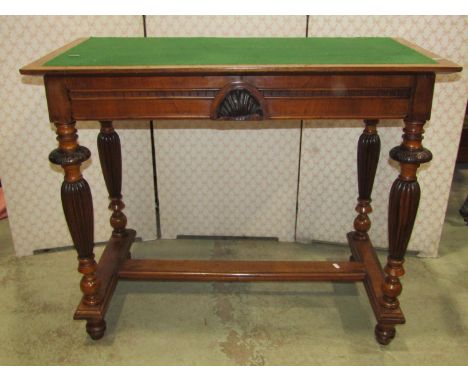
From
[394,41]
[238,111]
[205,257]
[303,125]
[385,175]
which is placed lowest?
[205,257]

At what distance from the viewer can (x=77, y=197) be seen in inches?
70.4

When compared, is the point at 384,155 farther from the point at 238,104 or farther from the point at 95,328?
the point at 95,328

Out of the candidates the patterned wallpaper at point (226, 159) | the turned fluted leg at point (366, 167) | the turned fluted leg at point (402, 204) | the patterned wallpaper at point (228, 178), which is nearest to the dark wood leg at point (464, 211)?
the patterned wallpaper at point (226, 159)

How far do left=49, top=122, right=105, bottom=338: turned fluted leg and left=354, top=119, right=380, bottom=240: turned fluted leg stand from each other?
1206mm

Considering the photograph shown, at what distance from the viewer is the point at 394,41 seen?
80.5 inches

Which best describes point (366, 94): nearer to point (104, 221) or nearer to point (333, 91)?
point (333, 91)

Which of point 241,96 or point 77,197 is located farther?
point 77,197

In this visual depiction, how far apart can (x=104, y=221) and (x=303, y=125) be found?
116cm

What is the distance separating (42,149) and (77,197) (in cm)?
86

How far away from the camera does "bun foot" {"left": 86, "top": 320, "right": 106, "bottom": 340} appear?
2.02 m

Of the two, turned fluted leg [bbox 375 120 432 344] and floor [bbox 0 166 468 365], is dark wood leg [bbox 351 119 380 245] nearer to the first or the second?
floor [bbox 0 166 468 365]

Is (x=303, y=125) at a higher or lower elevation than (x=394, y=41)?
lower

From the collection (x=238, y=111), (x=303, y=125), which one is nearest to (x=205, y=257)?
(x=303, y=125)

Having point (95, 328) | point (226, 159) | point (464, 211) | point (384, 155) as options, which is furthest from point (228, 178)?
point (464, 211)
